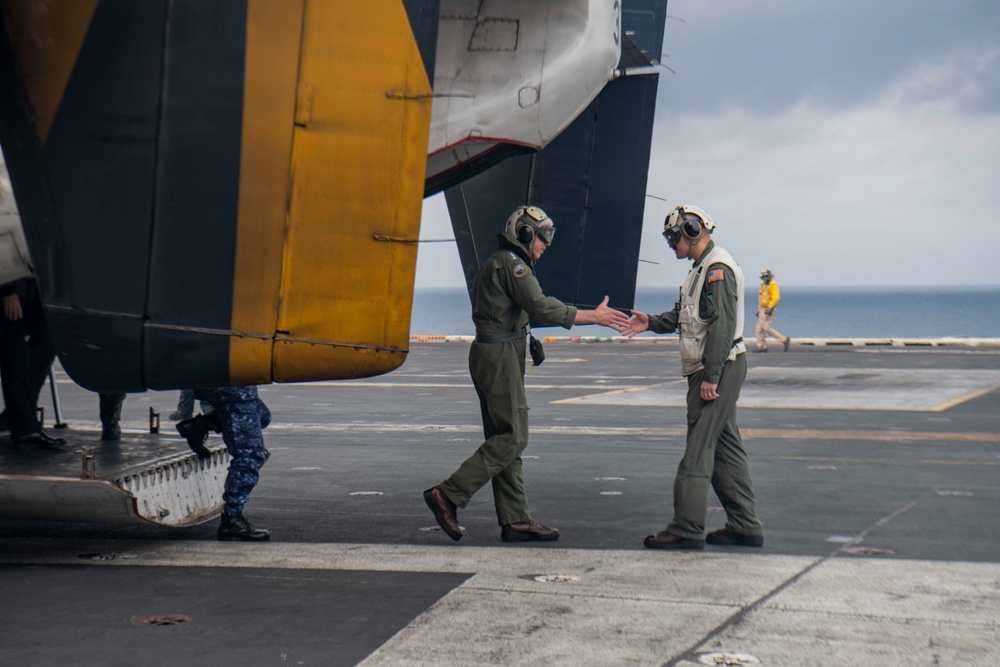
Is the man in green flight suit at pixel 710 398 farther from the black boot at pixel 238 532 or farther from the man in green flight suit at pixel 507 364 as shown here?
the black boot at pixel 238 532

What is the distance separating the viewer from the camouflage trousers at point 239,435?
21.5 ft

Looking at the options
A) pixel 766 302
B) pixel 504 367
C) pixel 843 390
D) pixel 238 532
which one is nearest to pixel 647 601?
pixel 504 367

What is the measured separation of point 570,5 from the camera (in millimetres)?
7320

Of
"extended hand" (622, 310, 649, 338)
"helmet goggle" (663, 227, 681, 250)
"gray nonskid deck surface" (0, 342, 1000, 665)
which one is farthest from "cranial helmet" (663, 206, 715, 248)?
"gray nonskid deck surface" (0, 342, 1000, 665)

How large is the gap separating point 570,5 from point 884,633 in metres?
4.50

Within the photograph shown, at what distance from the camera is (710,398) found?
628 cm

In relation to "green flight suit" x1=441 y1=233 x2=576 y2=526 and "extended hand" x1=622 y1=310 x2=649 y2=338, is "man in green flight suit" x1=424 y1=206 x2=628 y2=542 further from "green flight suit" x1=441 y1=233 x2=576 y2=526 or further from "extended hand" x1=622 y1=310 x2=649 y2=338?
"extended hand" x1=622 y1=310 x2=649 y2=338

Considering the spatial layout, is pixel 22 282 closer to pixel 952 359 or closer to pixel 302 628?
pixel 302 628

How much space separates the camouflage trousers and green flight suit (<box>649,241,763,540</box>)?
2510 millimetres

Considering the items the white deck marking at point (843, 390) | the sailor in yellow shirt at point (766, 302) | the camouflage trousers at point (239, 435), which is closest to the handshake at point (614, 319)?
the camouflage trousers at point (239, 435)

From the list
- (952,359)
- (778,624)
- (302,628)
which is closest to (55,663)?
(302,628)

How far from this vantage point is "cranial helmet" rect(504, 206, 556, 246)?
661 cm

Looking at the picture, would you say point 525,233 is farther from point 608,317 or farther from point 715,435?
point 715,435

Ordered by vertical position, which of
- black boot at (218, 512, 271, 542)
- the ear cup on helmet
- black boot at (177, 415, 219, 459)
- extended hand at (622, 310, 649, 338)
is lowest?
black boot at (218, 512, 271, 542)
